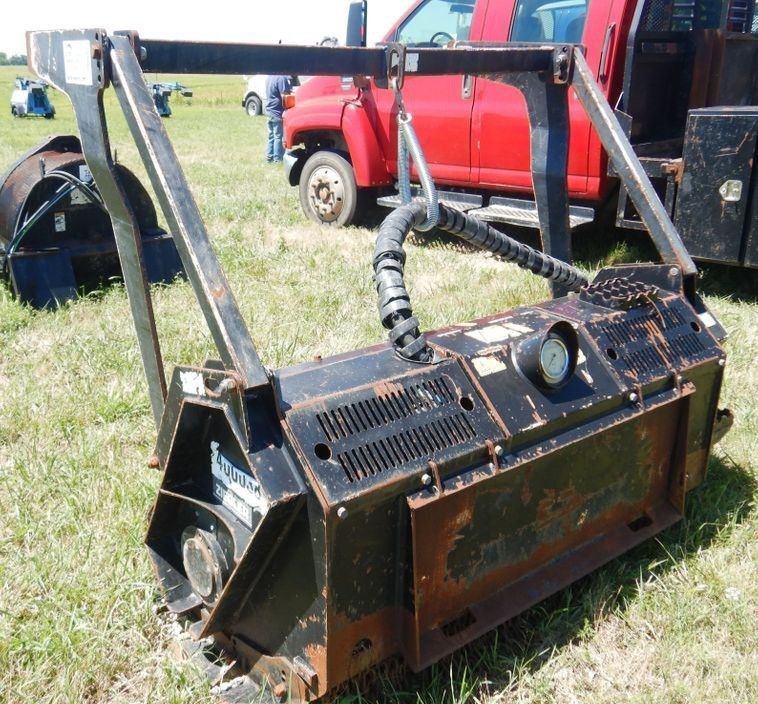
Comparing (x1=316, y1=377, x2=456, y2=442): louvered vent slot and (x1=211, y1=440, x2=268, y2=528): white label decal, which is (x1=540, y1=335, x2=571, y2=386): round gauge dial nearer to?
(x1=316, y1=377, x2=456, y2=442): louvered vent slot

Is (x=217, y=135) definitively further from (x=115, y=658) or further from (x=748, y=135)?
(x=115, y=658)

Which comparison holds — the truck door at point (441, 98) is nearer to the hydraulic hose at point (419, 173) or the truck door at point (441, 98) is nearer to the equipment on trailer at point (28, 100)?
the hydraulic hose at point (419, 173)

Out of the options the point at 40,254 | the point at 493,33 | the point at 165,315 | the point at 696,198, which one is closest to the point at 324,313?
the point at 165,315

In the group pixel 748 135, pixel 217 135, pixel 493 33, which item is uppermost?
pixel 493 33

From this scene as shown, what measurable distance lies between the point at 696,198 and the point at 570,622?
328 centimetres

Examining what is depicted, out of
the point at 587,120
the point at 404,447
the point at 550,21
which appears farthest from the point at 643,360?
the point at 550,21

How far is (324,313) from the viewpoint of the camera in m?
4.79

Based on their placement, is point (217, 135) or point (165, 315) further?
point (217, 135)

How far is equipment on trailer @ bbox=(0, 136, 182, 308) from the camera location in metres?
4.99

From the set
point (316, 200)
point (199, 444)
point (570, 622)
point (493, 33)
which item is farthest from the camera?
point (316, 200)

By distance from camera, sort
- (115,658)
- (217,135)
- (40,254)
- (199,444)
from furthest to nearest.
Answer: (217,135) → (40,254) → (115,658) → (199,444)

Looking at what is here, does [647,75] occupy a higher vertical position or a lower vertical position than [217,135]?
higher

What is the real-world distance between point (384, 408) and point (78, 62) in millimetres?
1150

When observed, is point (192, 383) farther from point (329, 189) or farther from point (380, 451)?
point (329, 189)
